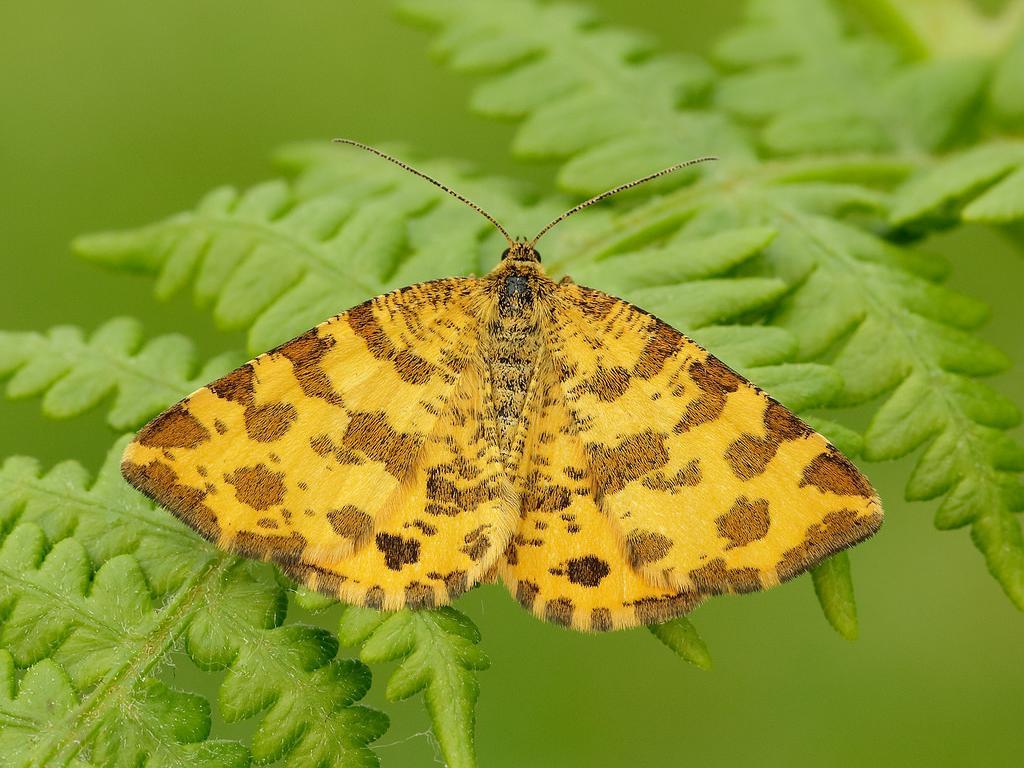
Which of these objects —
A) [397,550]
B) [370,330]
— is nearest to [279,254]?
[370,330]

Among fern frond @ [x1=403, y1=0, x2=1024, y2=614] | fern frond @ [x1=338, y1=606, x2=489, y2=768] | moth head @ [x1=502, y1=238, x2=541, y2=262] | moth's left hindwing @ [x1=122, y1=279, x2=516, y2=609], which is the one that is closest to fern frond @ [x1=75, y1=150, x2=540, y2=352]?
moth head @ [x1=502, y1=238, x2=541, y2=262]

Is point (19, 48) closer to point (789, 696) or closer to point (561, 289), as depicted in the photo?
point (561, 289)

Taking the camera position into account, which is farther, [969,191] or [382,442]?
[969,191]

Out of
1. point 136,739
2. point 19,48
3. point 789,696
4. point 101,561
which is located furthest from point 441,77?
point 136,739

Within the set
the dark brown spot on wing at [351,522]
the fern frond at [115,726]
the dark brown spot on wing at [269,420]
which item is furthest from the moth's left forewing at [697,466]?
the fern frond at [115,726]

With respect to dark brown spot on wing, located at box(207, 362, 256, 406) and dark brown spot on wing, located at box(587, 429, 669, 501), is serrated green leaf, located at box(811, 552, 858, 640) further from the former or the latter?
dark brown spot on wing, located at box(207, 362, 256, 406)

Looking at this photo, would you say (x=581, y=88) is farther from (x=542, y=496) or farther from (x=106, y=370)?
(x=106, y=370)
